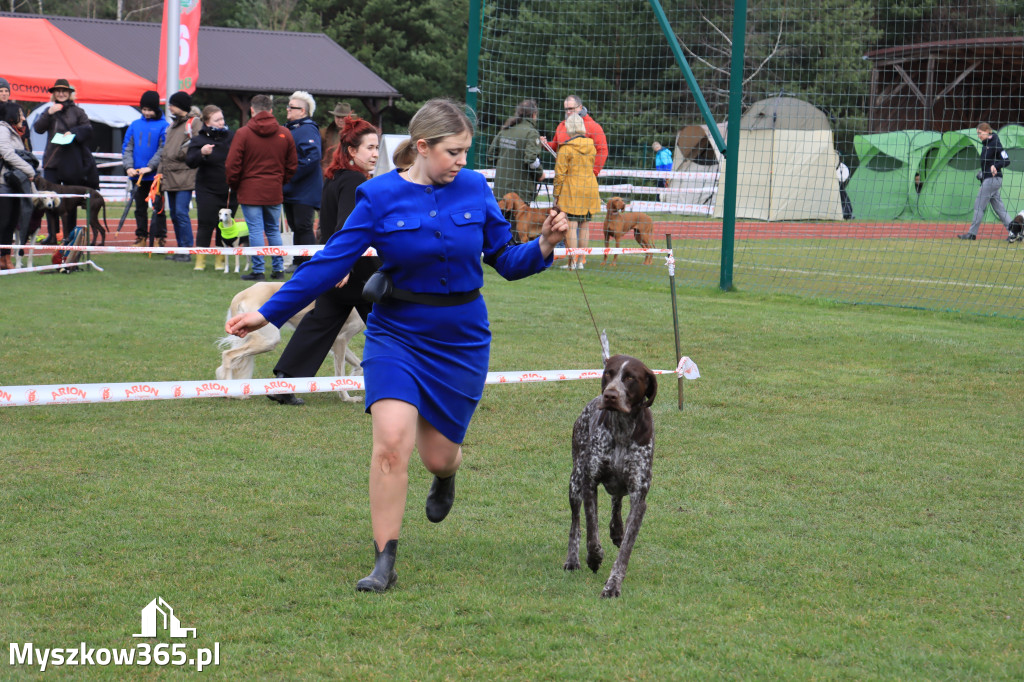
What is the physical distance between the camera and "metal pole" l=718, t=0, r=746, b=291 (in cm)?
1209

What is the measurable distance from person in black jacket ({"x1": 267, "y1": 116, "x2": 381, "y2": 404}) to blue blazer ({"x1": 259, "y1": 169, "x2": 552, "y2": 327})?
2651 mm

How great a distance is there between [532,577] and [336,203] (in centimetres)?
351

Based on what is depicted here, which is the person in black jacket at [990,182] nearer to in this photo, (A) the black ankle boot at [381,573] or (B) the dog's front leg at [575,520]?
(B) the dog's front leg at [575,520]

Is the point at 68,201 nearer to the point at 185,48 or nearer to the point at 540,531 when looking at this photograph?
the point at 185,48

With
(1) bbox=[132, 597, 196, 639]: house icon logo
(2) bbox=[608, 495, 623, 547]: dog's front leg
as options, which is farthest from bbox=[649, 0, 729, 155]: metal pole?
(1) bbox=[132, 597, 196, 639]: house icon logo

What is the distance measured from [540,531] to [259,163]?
28.0 ft

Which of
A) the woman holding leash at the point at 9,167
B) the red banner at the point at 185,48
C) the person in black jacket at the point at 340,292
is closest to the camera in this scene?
the person in black jacket at the point at 340,292

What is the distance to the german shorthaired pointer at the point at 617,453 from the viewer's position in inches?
151

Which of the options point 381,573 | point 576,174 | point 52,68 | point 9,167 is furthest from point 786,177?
point 381,573

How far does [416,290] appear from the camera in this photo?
12.8ft

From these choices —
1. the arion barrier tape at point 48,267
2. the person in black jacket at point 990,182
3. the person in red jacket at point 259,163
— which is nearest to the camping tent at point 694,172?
the person in black jacket at point 990,182

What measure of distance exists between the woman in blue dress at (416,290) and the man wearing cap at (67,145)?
36.5ft

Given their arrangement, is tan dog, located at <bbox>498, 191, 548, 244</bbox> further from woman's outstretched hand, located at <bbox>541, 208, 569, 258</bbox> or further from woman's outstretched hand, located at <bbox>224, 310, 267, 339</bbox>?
woman's outstretched hand, located at <bbox>224, 310, 267, 339</bbox>

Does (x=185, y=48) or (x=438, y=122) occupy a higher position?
(x=185, y=48)
